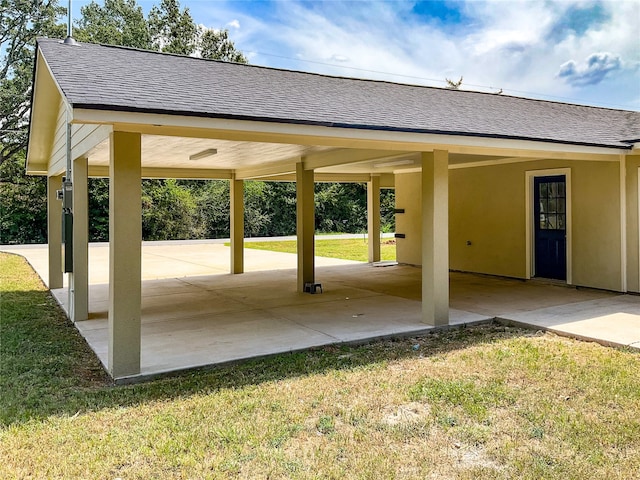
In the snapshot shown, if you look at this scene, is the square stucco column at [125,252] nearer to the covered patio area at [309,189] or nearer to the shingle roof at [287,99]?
the covered patio area at [309,189]

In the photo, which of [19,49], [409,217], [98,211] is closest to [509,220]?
[409,217]

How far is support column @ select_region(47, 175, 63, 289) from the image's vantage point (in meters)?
11.0

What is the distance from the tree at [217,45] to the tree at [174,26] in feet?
2.32

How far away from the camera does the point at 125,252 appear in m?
5.07

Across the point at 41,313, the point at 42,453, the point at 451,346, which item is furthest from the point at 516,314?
the point at 41,313

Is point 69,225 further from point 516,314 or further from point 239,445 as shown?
point 516,314

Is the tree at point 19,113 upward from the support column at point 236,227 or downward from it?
upward

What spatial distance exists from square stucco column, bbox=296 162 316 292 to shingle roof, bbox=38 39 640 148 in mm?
2163

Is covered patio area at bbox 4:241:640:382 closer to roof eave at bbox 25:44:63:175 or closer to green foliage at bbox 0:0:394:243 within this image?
roof eave at bbox 25:44:63:175

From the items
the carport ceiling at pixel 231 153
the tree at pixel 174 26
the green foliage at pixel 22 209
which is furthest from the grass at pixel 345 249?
the tree at pixel 174 26

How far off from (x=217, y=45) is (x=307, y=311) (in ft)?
98.9

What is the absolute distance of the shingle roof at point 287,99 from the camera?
16.8ft

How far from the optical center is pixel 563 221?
1065cm

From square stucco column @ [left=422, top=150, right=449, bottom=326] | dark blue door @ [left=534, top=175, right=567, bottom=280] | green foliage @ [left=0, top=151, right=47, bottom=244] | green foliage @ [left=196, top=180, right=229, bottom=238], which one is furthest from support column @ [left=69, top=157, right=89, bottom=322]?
green foliage @ [left=196, top=180, right=229, bottom=238]
